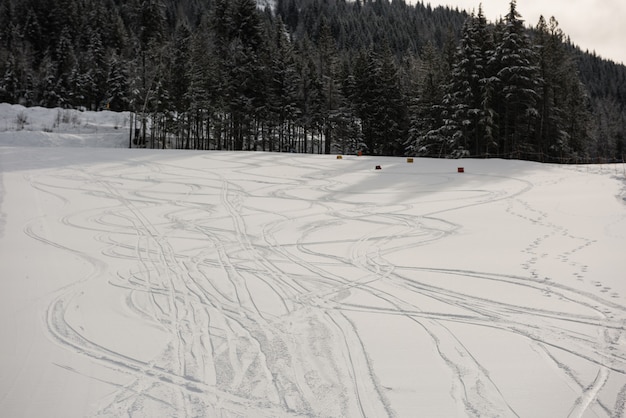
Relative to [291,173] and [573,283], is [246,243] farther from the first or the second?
[291,173]

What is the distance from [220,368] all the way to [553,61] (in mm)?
41421

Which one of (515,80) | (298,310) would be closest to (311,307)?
(298,310)

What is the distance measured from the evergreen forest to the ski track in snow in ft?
82.2

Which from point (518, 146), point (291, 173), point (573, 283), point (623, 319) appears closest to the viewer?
point (623, 319)

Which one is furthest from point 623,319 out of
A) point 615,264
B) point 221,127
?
point 221,127

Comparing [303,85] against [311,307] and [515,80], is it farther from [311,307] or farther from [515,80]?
[311,307]

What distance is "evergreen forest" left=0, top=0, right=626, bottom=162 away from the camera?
34.7m

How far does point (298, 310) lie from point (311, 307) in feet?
0.65

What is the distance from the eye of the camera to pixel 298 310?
19.3ft

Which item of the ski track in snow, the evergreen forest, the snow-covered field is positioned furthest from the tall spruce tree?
the ski track in snow

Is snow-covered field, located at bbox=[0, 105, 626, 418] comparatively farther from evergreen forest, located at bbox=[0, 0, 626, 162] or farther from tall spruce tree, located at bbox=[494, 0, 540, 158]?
evergreen forest, located at bbox=[0, 0, 626, 162]

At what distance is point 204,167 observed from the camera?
71.7 feet

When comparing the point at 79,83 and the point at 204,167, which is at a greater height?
the point at 79,83

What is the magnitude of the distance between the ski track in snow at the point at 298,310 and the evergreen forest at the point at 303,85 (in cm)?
2507
